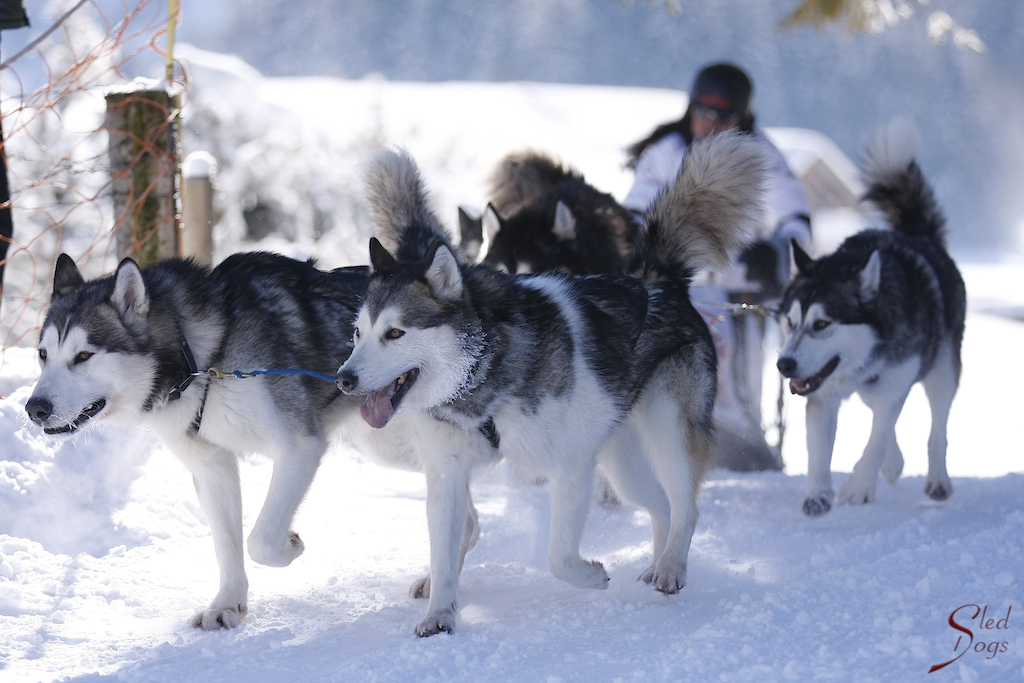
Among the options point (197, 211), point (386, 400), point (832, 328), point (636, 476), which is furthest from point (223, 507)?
point (197, 211)

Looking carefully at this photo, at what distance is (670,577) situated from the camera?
2758mm

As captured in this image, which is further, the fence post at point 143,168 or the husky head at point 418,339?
the fence post at point 143,168

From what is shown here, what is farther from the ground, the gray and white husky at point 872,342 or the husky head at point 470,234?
the husky head at point 470,234

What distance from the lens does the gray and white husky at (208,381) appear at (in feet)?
8.28

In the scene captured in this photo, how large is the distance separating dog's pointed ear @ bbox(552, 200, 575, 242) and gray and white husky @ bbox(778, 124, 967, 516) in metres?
1.02

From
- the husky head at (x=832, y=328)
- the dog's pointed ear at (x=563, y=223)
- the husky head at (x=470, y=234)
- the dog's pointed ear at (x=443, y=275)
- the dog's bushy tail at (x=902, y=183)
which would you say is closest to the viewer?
the dog's pointed ear at (x=443, y=275)

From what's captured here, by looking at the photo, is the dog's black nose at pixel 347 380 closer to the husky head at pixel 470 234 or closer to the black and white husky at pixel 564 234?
the black and white husky at pixel 564 234

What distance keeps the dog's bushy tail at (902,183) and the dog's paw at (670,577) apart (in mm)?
2634

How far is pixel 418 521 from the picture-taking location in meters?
3.87

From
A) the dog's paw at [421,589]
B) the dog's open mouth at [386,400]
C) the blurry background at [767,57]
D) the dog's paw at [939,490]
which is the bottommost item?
the dog's paw at [421,589]

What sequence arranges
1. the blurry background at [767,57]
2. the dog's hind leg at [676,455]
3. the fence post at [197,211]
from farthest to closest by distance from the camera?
the blurry background at [767,57], the fence post at [197,211], the dog's hind leg at [676,455]

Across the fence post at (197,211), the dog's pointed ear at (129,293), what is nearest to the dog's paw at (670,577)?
the dog's pointed ear at (129,293)

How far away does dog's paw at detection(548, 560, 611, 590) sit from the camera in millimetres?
2576

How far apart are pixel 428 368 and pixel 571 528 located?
2.05ft
